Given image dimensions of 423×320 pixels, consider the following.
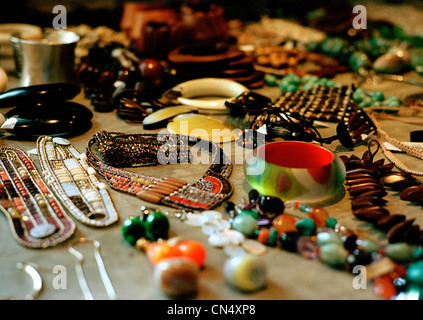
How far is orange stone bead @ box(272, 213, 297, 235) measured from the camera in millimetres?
865

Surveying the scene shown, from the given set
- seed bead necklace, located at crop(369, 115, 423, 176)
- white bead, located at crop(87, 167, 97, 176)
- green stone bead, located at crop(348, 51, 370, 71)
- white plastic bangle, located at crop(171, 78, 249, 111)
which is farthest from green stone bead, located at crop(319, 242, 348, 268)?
green stone bead, located at crop(348, 51, 370, 71)

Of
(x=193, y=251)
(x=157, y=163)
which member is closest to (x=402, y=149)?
(x=157, y=163)

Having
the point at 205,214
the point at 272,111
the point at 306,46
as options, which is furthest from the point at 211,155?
the point at 306,46

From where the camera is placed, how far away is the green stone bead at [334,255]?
0.79 meters

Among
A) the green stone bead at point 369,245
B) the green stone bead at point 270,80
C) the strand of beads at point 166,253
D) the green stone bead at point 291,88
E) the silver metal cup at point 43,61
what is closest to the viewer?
the strand of beads at point 166,253

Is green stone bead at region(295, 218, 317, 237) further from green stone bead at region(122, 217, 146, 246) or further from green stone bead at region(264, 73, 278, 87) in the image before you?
green stone bead at region(264, 73, 278, 87)

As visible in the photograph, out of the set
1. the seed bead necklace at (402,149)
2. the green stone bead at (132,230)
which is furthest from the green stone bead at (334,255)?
the seed bead necklace at (402,149)

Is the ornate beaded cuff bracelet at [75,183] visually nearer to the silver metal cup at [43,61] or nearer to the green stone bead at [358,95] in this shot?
the silver metal cup at [43,61]

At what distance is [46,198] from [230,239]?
1.32 ft

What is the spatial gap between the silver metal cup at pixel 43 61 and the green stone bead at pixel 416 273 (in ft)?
4.41

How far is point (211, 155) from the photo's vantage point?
1238mm

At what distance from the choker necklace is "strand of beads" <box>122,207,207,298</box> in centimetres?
9
